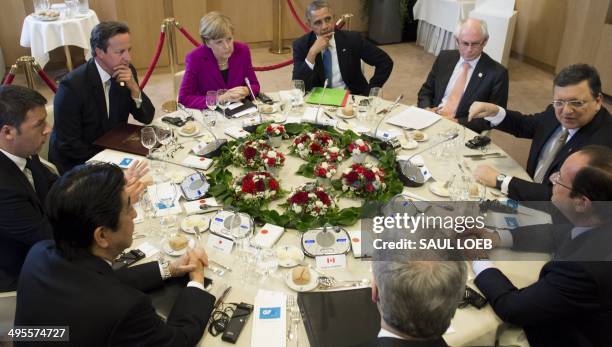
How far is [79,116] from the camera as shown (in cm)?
308

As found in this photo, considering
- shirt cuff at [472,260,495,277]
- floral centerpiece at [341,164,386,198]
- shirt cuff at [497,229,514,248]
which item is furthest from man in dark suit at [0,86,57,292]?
shirt cuff at [497,229,514,248]

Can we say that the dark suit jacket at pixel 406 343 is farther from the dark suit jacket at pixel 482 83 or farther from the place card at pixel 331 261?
the dark suit jacket at pixel 482 83

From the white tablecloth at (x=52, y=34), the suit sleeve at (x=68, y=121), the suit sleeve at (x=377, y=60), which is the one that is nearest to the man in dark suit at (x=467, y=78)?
the suit sleeve at (x=377, y=60)

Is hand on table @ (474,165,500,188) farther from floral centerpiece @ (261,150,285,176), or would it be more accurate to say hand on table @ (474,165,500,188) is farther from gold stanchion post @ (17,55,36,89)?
gold stanchion post @ (17,55,36,89)

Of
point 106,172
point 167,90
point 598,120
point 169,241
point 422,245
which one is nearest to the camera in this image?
point 422,245

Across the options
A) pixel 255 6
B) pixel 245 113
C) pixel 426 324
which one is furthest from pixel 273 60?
pixel 426 324

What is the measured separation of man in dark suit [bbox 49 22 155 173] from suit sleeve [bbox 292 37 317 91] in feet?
4.58

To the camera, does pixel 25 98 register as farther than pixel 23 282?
Yes

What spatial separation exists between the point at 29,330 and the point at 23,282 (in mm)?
160

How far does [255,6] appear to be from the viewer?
7398 mm

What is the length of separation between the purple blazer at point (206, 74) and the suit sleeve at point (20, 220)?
1.70 metres

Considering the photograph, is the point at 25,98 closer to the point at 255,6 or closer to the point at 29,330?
the point at 29,330

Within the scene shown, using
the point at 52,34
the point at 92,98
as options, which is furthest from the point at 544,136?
the point at 52,34

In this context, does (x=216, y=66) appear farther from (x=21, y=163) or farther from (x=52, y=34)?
A: (x=52, y=34)
